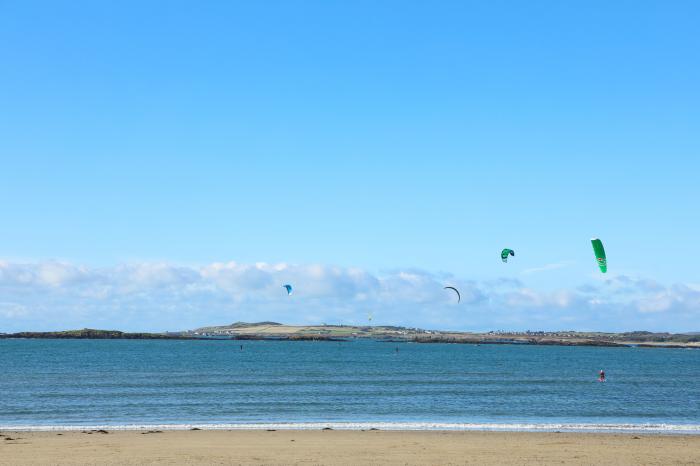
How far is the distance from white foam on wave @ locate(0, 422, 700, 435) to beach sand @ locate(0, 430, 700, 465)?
58.2 inches

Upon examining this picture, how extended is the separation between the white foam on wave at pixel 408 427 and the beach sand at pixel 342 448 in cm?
148

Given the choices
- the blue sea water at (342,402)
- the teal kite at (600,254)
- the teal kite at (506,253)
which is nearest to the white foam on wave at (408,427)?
the blue sea water at (342,402)

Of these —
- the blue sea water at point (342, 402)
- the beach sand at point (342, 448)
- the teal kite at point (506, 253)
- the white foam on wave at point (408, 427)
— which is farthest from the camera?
the teal kite at point (506, 253)

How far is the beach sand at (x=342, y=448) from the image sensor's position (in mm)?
20203

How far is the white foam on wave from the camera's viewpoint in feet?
90.8

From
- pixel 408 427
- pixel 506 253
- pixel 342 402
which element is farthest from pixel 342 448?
pixel 506 253

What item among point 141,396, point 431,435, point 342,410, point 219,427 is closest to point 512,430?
point 431,435

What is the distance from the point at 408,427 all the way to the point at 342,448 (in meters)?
6.26

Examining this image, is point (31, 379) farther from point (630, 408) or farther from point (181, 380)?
point (630, 408)

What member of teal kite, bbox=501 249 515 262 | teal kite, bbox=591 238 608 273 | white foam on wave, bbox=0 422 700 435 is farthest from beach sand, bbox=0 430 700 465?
teal kite, bbox=501 249 515 262

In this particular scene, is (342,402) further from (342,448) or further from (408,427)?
(342,448)

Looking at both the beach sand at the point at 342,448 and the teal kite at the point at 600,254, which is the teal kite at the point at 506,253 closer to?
the teal kite at the point at 600,254

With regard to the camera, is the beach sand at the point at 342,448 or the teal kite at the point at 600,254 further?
the teal kite at the point at 600,254

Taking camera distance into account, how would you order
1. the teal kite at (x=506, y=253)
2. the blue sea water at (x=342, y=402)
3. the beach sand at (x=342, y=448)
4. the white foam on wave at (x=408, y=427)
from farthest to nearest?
1. the teal kite at (x=506, y=253)
2. the blue sea water at (x=342, y=402)
3. the white foam on wave at (x=408, y=427)
4. the beach sand at (x=342, y=448)
